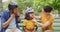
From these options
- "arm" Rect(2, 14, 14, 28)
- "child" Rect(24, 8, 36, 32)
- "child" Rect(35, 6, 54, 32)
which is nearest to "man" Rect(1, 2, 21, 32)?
"arm" Rect(2, 14, 14, 28)

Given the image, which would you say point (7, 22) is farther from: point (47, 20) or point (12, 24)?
point (47, 20)

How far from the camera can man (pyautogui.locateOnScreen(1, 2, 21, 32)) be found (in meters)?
2.87

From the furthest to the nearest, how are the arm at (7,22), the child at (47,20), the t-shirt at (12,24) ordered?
the child at (47,20) < the t-shirt at (12,24) < the arm at (7,22)

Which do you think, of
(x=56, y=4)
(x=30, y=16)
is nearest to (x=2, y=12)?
(x=30, y=16)

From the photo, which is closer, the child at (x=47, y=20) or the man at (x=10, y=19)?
the man at (x=10, y=19)

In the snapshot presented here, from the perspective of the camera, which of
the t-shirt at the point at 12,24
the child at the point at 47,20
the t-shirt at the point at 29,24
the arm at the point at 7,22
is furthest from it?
the t-shirt at the point at 29,24

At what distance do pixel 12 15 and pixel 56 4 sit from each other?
3592 millimetres

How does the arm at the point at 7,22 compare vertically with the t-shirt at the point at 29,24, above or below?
above

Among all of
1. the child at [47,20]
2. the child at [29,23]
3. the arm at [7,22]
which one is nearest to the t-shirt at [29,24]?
the child at [29,23]

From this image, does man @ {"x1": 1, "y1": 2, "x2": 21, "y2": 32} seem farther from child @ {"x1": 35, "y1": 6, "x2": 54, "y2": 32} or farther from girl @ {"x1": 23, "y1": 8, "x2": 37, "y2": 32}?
child @ {"x1": 35, "y1": 6, "x2": 54, "y2": 32}

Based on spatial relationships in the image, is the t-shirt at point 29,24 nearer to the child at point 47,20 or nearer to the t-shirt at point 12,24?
the child at point 47,20

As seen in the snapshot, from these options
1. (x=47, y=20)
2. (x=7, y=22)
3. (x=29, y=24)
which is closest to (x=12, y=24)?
(x=7, y=22)

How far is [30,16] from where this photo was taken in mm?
Result: 3117

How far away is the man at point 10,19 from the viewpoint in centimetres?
287
